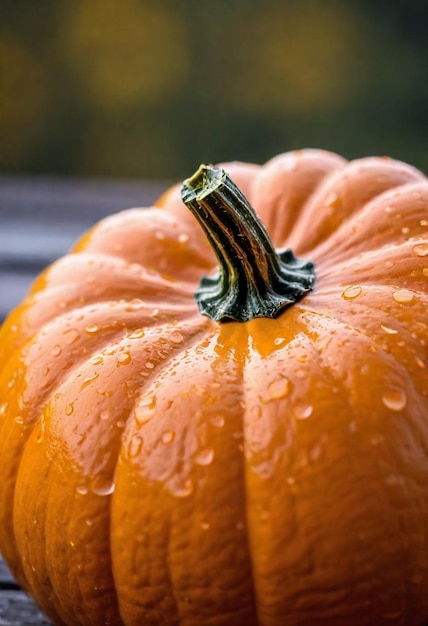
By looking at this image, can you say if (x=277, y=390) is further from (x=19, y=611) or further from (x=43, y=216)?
(x=43, y=216)

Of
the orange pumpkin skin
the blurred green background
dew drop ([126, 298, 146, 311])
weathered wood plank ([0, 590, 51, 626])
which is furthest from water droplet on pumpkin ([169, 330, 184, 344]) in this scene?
the blurred green background

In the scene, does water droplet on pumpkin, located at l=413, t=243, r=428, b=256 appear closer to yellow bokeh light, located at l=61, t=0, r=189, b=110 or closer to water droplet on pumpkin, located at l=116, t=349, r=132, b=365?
water droplet on pumpkin, located at l=116, t=349, r=132, b=365

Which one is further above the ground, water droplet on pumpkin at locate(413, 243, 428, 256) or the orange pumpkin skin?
water droplet on pumpkin at locate(413, 243, 428, 256)

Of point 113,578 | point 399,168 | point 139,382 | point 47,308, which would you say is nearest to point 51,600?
point 113,578

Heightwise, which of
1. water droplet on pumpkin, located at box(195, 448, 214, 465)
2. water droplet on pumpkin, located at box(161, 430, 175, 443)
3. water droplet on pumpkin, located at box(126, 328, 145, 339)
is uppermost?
water droplet on pumpkin, located at box(126, 328, 145, 339)

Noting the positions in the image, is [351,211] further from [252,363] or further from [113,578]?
[113,578]

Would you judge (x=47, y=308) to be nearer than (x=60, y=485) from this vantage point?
No

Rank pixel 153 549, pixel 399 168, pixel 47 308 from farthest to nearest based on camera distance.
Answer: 1. pixel 399 168
2. pixel 47 308
3. pixel 153 549
